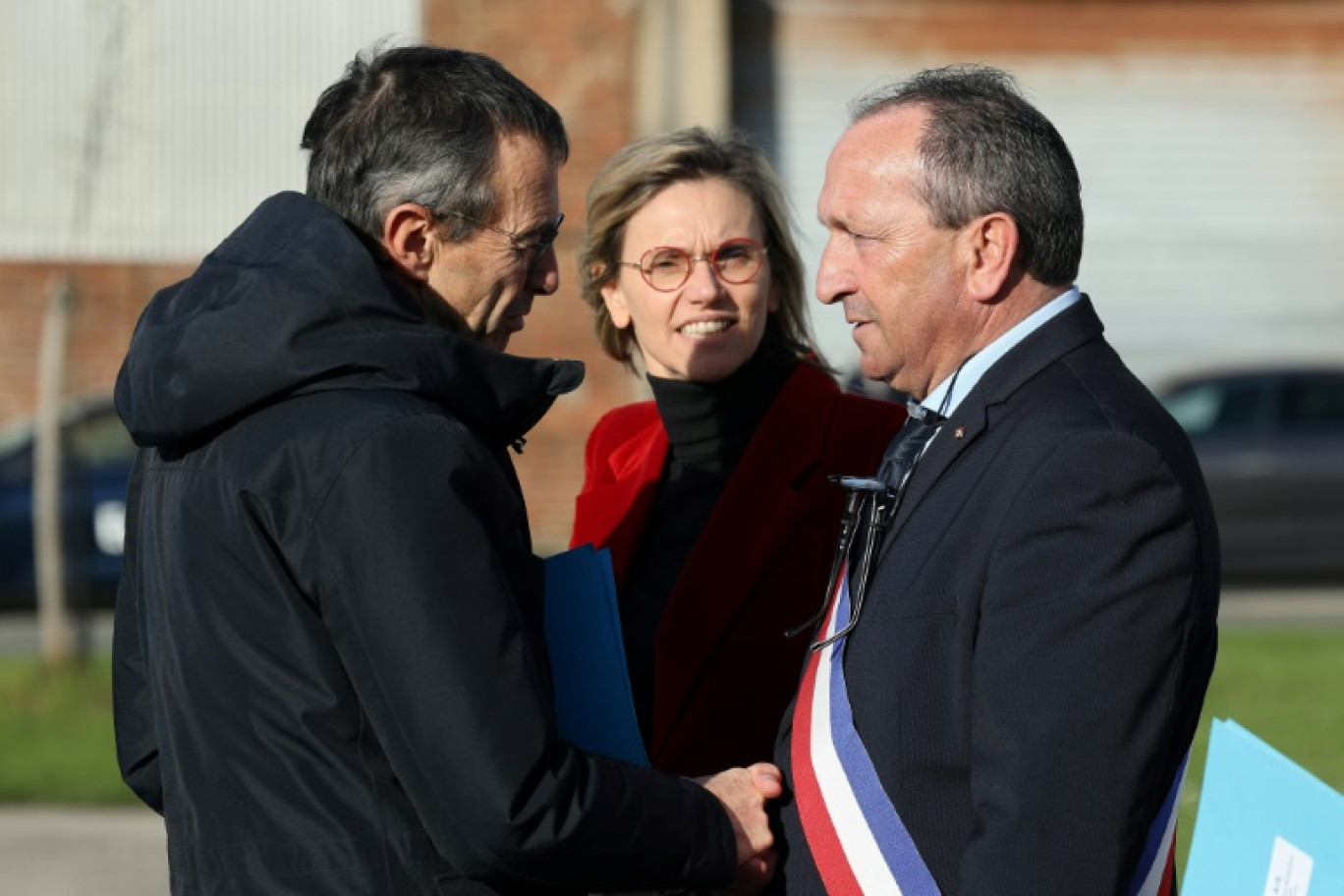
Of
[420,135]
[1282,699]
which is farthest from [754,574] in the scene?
[1282,699]

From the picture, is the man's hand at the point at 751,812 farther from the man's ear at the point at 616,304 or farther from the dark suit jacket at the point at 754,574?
the man's ear at the point at 616,304

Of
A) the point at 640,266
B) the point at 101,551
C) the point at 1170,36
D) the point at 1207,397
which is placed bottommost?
the point at 101,551

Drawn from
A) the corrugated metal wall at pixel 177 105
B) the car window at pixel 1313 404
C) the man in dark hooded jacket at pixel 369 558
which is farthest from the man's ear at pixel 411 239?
the corrugated metal wall at pixel 177 105

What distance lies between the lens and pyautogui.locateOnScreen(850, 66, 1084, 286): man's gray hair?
7.98 ft

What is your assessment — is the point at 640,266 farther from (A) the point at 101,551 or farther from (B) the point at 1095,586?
(A) the point at 101,551

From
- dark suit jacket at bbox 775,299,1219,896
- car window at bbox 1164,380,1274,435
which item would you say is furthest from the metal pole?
car window at bbox 1164,380,1274,435

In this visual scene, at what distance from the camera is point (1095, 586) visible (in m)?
2.17

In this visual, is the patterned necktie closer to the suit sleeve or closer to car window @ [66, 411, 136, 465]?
the suit sleeve

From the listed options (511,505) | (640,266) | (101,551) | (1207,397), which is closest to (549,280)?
(511,505)

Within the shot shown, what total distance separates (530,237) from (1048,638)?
91 cm

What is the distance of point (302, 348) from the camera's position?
2281 mm

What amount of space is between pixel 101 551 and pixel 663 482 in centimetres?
895

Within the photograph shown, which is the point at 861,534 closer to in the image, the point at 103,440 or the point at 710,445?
the point at 710,445

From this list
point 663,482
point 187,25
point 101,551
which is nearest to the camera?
point 663,482
